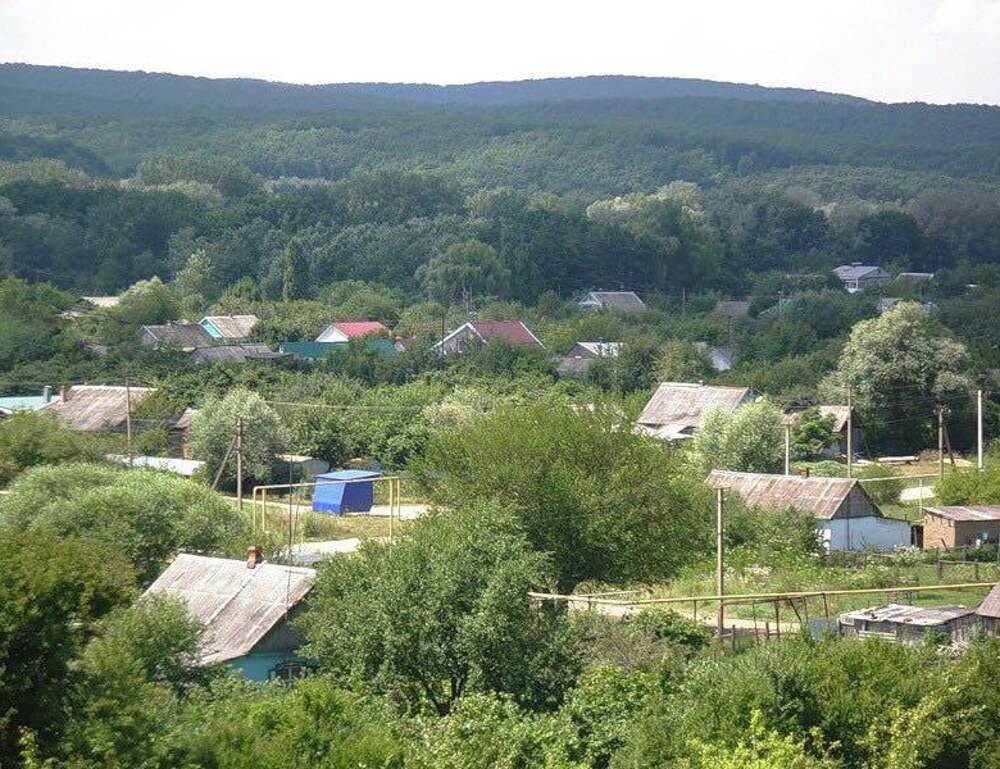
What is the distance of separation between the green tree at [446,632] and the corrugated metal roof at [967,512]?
39.0ft

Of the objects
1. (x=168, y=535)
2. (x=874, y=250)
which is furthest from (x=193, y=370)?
(x=874, y=250)

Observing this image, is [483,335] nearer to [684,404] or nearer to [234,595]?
[684,404]

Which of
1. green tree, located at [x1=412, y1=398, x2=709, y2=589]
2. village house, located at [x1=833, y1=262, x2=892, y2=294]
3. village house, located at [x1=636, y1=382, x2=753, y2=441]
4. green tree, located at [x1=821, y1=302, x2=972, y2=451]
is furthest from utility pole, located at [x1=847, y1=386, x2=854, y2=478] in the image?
village house, located at [x1=833, y1=262, x2=892, y2=294]

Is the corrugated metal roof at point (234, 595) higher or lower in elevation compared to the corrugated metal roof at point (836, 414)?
higher

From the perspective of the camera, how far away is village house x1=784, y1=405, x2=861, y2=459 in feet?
130

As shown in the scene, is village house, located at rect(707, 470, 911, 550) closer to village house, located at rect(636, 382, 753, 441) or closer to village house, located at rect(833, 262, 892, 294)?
village house, located at rect(636, 382, 753, 441)

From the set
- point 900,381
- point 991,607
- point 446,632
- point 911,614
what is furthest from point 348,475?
point 446,632

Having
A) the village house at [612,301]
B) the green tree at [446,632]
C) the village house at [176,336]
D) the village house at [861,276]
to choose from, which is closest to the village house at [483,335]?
the village house at [176,336]

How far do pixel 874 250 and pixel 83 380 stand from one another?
54444mm

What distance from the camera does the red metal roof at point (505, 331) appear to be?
51.9 meters

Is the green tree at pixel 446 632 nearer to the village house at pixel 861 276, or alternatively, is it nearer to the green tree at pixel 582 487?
the green tree at pixel 582 487

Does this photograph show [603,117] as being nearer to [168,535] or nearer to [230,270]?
[230,270]

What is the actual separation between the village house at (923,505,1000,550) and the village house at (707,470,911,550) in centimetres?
51

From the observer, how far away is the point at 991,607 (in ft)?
64.6
